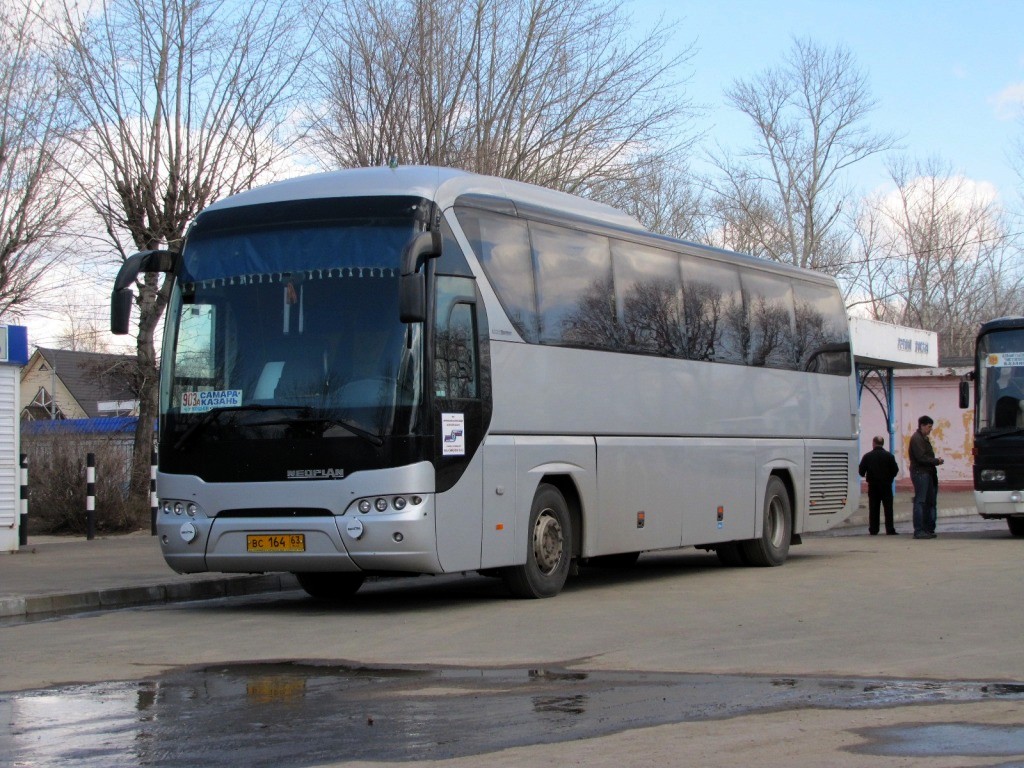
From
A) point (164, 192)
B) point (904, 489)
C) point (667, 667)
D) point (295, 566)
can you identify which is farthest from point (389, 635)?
point (904, 489)

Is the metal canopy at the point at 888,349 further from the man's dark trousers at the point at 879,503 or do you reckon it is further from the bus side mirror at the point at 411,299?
the bus side mirror at the point at 411,299

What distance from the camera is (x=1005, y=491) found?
23.1m

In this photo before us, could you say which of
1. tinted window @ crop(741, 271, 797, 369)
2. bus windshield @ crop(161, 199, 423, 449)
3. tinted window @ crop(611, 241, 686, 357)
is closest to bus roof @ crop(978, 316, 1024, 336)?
tinted window @ crop(741, 271, 797, 369)

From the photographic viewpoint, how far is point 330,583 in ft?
48.7

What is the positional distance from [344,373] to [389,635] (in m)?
2.39

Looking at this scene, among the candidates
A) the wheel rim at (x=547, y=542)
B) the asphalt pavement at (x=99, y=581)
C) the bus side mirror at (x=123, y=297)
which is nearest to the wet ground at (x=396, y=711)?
the bus side mirror at (x=123, y=297)

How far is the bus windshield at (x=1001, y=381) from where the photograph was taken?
23562 millimetres

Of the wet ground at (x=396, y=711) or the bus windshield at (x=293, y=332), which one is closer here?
the wet ground at (x=396, y=711)

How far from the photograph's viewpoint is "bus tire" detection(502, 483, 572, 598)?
44.7 ft

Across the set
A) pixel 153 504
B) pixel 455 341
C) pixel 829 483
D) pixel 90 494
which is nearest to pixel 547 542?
pixel 455 341

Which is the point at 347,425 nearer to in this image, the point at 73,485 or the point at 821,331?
the point at 821,331

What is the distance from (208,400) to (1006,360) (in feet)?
50.9

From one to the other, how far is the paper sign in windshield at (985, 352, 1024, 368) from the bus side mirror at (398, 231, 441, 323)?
1452 centimetres

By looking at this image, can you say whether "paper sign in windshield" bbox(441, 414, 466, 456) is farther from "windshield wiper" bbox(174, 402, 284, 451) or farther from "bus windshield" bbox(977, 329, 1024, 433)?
"bus windshield" bbox(977, 329, 1024, 433)
